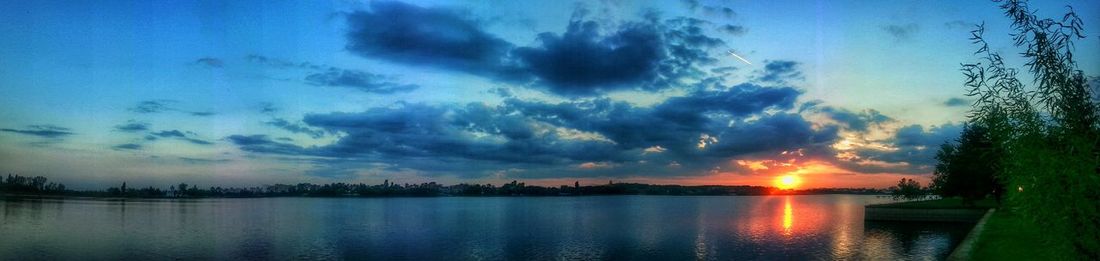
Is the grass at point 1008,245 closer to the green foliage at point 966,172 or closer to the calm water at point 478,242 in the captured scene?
the calm water at point 478,242

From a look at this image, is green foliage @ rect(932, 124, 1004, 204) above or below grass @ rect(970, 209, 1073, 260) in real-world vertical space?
above

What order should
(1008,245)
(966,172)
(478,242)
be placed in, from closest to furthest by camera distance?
(1008,245) < (478,242) < (966,172)

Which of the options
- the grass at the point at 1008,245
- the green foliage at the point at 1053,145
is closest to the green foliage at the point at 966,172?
the grass at the point at 1008,245

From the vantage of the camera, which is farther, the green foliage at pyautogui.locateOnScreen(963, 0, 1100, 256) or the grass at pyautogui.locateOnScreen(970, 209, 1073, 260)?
the grass at pyautogui.locateOnScreen(970, 209, 1073, 260)

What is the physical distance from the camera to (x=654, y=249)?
71.6 m

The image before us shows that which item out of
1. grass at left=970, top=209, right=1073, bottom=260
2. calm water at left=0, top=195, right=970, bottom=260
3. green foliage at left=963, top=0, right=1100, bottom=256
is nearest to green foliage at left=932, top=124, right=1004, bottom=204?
calm water at left=0, top=195, right=970, bottom=260

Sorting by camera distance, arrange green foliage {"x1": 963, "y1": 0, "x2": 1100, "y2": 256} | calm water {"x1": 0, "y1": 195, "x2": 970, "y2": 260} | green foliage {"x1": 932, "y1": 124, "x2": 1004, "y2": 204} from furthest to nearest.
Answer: green foliage {"x1": 932, "y1": 124, "x2": 1004, "y2": 204} → calm water {"x1": 0, "y1": 195, "x2": 970, "y2": 260} → green foliage {"x1": 963, "y1": 0, "x2": 1100, "y2": 256}

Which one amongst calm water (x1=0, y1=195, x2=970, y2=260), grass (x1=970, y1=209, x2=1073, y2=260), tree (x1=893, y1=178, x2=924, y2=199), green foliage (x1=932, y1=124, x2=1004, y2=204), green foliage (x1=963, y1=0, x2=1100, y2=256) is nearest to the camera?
green foliage (x1=963, y1=0, x2=1100, y2=256)

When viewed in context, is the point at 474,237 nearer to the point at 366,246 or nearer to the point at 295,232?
the point at 366,246

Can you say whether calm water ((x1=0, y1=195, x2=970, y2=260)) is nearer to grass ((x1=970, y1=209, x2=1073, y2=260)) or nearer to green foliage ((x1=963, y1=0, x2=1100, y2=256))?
grass ((x1=970, y1=209, x2=1073, y2=260))

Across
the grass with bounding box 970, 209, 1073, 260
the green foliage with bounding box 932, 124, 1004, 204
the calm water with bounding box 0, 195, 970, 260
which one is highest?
the green foliage with bounding box 932, 124, 1004, 204

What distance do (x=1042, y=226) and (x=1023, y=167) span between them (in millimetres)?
1580

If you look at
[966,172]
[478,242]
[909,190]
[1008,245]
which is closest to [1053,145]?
[1008,245]

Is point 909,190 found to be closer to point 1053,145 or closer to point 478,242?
point 478,242
